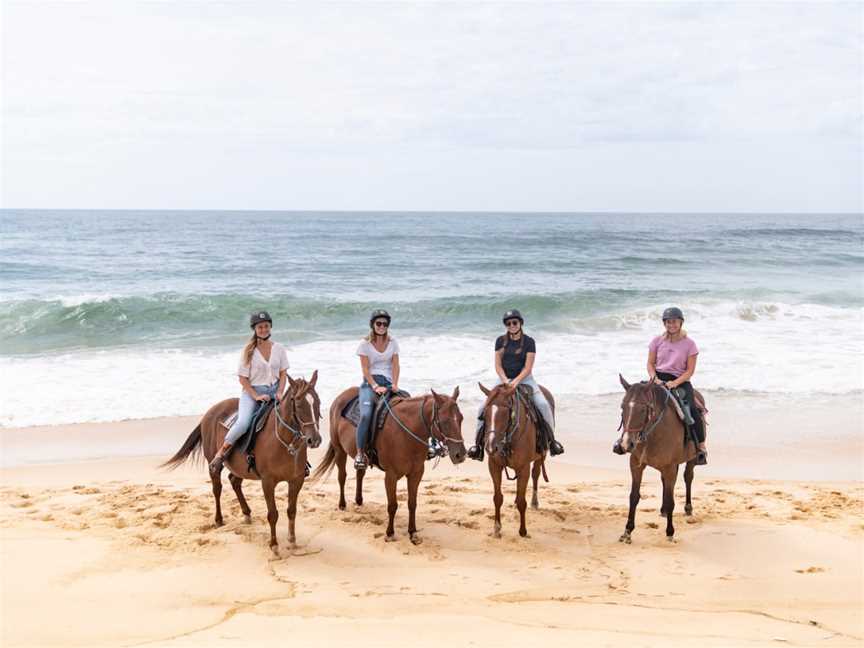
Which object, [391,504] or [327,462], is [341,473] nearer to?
[327,462]

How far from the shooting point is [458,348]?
758 inches

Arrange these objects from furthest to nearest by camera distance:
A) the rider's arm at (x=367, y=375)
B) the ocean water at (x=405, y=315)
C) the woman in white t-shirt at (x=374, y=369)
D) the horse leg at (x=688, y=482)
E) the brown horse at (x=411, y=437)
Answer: the ocean water at (x=405, y=315)
the horse leg at (x=688, y=482)
the rider's arm at (x=367, y=375)
the woman in white t-shirt at (x=374, y=369)
the brown horse at (x=411, y=437)

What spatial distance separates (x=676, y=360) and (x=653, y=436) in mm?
984

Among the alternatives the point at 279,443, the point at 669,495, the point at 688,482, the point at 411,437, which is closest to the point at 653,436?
the point at 669,495

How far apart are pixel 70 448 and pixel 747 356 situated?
1400 centimetres

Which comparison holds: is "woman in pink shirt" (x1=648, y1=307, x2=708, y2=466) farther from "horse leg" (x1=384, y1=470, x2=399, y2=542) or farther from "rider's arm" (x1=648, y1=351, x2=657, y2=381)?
"horse leg" (x1=384, y1=470, x2=399, y2=542)

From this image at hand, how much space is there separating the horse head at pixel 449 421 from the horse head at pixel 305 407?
1.18 metres

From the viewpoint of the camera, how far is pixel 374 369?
8.73 m

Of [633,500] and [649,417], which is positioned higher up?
[649,417]

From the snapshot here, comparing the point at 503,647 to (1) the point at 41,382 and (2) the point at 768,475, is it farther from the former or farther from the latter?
(1) the point at 41,382

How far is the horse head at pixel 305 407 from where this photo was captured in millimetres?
7172

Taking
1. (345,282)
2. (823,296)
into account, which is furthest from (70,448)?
(823,296)

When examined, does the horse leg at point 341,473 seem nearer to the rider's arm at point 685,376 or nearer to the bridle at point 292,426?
the bridle at point 292,426

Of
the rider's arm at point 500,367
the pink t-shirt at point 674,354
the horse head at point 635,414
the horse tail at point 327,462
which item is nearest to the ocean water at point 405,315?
the horse tail at point 327,462
